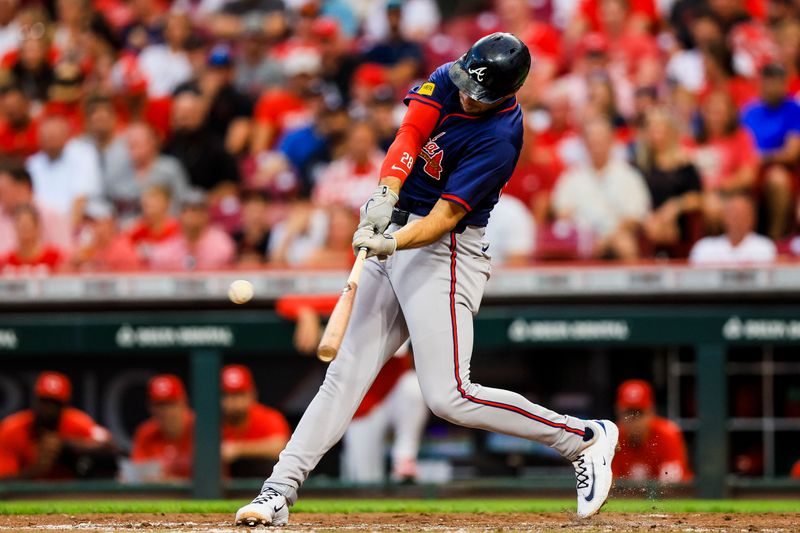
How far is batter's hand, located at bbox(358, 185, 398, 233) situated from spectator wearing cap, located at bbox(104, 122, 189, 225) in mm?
4892

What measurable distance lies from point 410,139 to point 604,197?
387cm

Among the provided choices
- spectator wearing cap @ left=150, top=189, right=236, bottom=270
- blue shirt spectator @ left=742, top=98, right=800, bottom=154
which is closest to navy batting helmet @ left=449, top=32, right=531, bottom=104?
spectator wearing cap @ left=150, top=189, right=236, bottom=270

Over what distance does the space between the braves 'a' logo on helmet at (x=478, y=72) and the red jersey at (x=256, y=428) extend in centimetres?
337

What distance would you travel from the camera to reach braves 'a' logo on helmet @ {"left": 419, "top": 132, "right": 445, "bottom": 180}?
452 cm

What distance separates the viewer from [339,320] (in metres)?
4.17

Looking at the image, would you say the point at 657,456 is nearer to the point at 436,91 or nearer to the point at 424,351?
the point at 424,351

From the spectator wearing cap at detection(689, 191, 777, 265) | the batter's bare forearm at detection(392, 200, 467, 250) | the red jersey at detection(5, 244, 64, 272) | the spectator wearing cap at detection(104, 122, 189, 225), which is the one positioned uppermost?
the spectator wearing cap at detection(104, 122, 189, 225)

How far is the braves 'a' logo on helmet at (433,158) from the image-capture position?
14.8 ft

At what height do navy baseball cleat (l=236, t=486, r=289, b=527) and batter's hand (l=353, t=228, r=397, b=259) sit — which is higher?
batter's hand (l=353, t=228, r=397, b=259)

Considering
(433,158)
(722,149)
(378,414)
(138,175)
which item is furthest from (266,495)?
(138,175)

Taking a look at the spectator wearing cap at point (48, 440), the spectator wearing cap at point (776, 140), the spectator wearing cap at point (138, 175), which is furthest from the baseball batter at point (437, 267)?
the spectator wearing cap at point (138, 175)

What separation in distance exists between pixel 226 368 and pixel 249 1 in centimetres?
484

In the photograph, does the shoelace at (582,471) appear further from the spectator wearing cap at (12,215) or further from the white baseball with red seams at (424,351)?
the spectator wearing cap at (12,215)

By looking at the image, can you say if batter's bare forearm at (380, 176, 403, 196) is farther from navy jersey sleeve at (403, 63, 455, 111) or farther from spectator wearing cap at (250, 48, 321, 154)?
spectator wearing cap at (250, 48, 321, 154)
